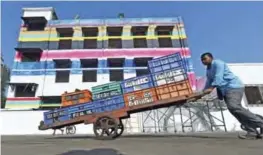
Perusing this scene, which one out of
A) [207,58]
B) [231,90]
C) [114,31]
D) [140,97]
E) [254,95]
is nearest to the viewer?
[231,90]

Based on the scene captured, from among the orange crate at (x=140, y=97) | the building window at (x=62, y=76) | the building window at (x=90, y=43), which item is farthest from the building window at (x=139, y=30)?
the orange crate at (x=140, y=97)

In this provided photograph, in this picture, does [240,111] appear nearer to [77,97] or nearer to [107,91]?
[107,91]

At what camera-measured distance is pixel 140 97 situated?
9.66 meters

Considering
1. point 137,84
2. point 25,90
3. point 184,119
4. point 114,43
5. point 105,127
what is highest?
point 114,43

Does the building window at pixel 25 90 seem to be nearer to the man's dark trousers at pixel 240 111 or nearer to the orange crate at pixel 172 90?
the orange crate at pixel 172 90

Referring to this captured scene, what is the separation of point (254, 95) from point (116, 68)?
45.6ft

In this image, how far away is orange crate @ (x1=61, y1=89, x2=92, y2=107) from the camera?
11117 millimetres

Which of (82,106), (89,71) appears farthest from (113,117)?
(89,71)

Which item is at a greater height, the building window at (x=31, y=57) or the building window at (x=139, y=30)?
the building window at (x=139, y=30)

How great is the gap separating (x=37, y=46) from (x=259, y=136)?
3314cm

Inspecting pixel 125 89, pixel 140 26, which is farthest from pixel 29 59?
pixel 125 89

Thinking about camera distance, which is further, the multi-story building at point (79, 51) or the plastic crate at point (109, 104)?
the multi-story building at point (79, 51)

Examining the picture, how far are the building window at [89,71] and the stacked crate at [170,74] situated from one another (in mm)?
25205

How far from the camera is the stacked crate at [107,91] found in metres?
10.0
